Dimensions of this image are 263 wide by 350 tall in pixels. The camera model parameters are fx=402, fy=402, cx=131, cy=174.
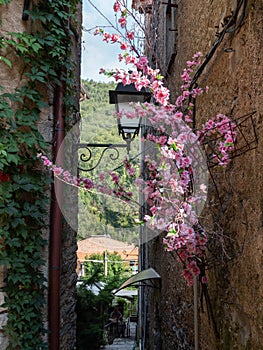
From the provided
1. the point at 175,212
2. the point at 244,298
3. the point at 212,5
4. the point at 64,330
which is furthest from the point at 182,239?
the point at 64,330

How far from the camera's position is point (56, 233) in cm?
363

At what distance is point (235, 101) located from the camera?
209 centimetres

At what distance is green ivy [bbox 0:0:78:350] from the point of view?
3.20 m

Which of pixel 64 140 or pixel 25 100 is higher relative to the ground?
pixel 25 100

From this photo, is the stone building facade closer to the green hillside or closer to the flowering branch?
the flowering branch

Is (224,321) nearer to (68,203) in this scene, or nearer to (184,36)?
(68,203)

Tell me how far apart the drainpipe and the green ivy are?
3.8 inches

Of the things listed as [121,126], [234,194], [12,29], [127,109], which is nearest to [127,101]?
[127,109]

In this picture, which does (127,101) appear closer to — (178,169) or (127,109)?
(127,109)

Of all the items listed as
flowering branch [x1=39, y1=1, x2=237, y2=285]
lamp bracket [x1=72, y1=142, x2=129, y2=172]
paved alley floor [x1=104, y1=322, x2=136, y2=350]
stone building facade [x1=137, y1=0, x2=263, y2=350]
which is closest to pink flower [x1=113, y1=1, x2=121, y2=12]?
stone building facade [x1=137, y1=0, x2=263, y2=350]

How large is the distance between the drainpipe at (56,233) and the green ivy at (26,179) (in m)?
0.10

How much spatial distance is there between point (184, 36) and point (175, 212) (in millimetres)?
2604

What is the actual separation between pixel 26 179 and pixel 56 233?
0.60m

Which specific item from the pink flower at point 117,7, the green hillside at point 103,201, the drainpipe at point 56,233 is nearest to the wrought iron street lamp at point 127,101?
the green hillside at point 103,201
